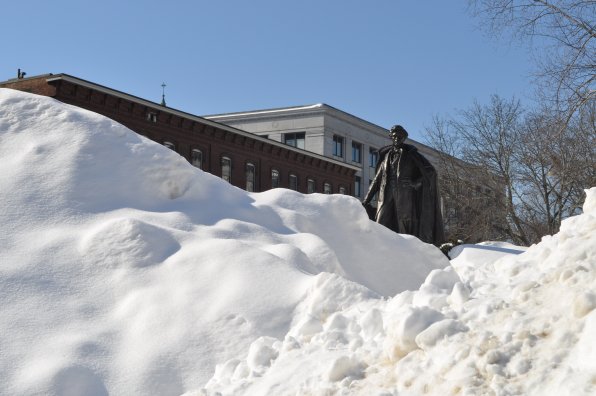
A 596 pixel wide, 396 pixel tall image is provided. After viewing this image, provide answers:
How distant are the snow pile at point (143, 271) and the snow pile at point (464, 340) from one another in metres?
0.03

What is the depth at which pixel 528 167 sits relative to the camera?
23.1 metres

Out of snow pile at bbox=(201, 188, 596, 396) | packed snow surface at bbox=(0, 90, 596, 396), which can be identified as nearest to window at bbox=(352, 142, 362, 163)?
packed snow surface at bbox=(0, 90, 596, 396)

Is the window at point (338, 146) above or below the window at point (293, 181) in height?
above

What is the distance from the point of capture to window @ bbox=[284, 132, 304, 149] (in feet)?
182

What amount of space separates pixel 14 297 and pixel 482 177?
845 inches

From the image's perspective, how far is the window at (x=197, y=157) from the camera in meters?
40.7

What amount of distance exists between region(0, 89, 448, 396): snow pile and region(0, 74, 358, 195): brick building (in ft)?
89.8

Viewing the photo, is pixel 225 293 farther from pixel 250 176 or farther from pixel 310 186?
pixel 310 186

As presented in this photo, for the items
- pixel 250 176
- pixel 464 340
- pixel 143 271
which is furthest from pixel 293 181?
pixel 464 340

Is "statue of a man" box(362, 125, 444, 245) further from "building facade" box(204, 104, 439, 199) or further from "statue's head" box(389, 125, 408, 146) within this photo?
"building facade" box(204, 104, 439, 199)

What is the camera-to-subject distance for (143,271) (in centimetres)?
500

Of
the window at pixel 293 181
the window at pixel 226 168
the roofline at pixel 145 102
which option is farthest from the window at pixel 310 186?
the window at pixel 226 168

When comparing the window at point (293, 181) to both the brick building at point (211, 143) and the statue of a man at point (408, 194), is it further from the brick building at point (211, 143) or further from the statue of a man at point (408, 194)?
the statue of a man at point (408, 194)

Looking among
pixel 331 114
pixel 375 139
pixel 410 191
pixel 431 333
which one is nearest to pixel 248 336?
pixel 431 333
